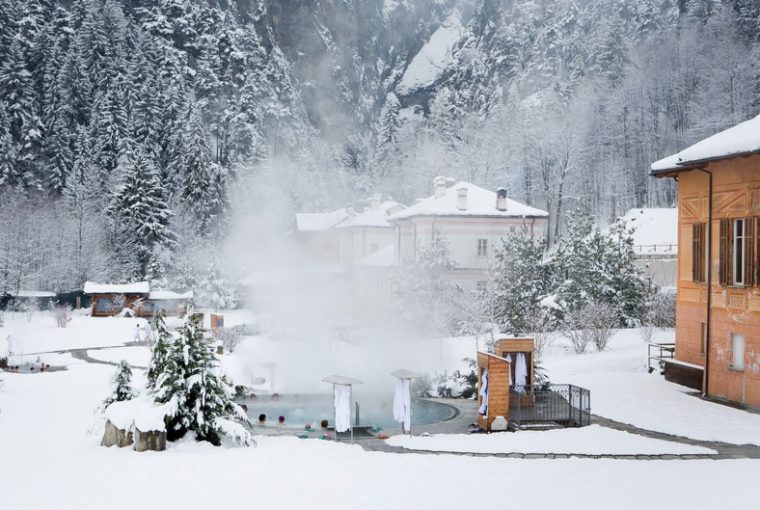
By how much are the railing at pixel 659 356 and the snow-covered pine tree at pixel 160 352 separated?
16456 millimetres

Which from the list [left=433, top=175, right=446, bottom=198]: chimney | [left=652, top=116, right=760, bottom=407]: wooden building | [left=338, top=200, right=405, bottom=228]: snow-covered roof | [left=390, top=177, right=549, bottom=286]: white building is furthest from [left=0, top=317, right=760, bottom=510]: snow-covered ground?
[left=338, top=200, right=405, bottom=228]: snow-covered roof

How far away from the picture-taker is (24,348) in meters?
36.4

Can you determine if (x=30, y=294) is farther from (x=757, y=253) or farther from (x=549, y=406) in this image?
(x=757, y=253)

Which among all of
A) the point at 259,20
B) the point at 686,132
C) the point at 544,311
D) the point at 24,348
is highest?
the point at 259,20

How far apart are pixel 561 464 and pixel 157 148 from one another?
242 ft

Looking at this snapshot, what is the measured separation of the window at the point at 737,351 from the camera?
19.4 meters

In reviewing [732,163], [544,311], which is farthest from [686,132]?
[732,163]

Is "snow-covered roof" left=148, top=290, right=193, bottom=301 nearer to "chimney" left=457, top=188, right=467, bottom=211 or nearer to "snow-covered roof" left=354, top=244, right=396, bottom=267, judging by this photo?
"snow-covered roof" left=354, top=244, right=396, bottom=267

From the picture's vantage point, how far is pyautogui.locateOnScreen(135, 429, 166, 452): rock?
13.0m

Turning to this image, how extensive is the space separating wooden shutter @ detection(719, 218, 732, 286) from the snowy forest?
3887 centimetres

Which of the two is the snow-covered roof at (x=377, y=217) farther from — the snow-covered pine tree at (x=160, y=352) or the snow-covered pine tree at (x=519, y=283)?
the snow-covered pine tree at (x=160, y=352)

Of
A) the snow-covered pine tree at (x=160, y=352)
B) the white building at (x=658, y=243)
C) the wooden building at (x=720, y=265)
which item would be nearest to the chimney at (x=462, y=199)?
the white building at (x=658, y=243)

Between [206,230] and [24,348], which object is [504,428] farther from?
[206,230]

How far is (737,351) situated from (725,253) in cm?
282
